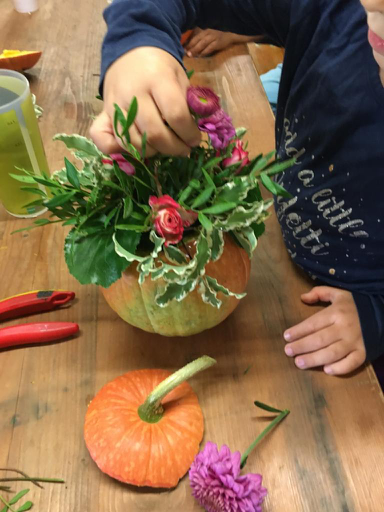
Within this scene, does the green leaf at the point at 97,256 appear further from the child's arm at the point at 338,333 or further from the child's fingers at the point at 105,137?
the child's arm at the point at 338,333

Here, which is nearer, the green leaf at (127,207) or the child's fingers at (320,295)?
the green leaf at (127,207)

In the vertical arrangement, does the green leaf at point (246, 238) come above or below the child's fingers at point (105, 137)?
below

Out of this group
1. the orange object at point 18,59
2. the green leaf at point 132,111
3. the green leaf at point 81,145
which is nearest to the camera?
the green leaf at point 132,111

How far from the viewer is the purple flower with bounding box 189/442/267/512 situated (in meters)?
0.38

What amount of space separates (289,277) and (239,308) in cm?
9

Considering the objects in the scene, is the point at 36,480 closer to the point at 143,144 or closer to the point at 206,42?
the point at 143,144

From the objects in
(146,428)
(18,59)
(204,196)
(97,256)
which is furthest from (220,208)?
(18,59)

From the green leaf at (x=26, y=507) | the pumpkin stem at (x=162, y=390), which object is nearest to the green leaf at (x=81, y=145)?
the pumpkin stem at (x=162, y=390)

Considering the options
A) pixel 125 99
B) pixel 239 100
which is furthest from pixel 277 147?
pixel 125 99

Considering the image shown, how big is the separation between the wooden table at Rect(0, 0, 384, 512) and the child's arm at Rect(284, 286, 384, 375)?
1 cm

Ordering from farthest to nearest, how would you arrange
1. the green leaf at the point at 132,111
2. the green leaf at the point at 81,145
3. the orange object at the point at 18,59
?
the orange object at the point at 18,59 → the green leaf at the point at 81,145 → the green leaf at the point at 132,111

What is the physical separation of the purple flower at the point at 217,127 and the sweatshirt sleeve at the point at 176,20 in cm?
14

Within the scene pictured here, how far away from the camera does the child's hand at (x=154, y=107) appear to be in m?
0.41

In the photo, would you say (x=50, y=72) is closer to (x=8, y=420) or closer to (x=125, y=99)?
(x=125, y=99)
